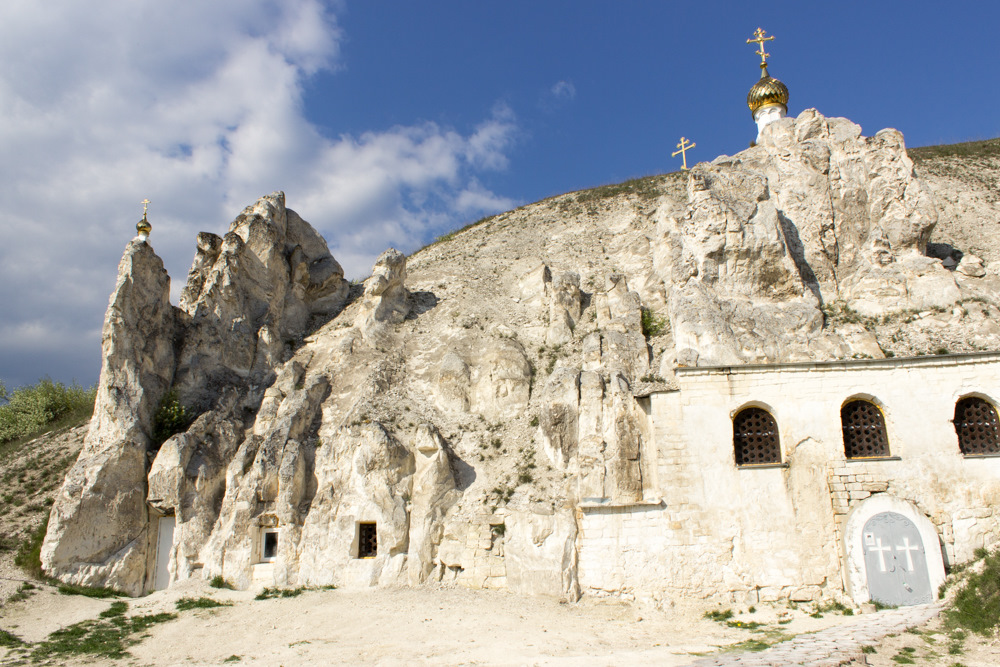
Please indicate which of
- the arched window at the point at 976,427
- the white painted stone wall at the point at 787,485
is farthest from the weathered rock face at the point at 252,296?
the arched window at the point at 976,427

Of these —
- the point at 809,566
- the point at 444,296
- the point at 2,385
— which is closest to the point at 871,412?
the point at 809,566

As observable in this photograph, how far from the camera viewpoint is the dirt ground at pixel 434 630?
11.7 meters

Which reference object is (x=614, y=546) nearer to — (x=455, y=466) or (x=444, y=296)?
(x=455, y=466)

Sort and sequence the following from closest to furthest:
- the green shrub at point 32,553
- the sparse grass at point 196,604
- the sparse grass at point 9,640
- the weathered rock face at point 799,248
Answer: the sparse grass at point 9,640, the sparse grass at point 196,604, the green shrub at point 32,553, the weathered rock face at point 799,248

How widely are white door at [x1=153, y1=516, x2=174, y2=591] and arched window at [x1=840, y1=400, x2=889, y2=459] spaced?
745 inches

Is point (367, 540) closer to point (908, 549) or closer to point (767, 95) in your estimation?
point (908, 549)

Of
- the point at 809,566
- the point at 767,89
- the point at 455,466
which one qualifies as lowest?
the point at 809,566

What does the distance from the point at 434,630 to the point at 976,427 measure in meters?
13.1

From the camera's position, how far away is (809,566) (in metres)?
13.9

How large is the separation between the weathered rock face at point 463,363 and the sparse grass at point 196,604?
1398 mm

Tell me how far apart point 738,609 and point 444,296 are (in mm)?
18932

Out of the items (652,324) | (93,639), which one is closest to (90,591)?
(93,639)

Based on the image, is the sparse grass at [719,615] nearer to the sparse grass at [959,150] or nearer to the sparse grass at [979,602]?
the sparse grass at [979,602]

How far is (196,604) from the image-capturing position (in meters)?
16.8
